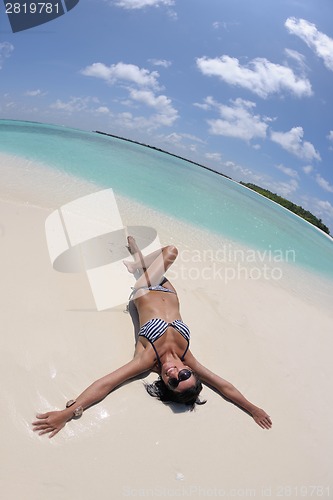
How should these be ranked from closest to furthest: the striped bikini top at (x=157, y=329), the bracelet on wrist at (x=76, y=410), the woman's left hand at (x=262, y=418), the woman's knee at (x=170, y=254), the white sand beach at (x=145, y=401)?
the white sand beach at (x=145, y=401), the bracelet on wrist at (x=76, y=410), the woman's left hand at (x=262, y=418), the striped bikini top at (x=157, y=329), the woman's knee at (x=170, y=254)

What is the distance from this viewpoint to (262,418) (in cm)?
294

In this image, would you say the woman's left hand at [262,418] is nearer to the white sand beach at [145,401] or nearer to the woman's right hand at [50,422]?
the white sand beach at [145,401]

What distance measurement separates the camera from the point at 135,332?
11.5 ft

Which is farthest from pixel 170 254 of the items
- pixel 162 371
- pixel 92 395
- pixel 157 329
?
pixel 92 395

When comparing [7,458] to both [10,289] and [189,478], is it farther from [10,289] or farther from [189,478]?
[10,289]

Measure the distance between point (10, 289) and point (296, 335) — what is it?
383 centimetres

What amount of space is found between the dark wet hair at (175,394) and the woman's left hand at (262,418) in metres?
0.50

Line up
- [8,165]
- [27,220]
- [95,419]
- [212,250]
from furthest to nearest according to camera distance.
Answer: [8,165] < [212,250] < [27,220] < [95,419]

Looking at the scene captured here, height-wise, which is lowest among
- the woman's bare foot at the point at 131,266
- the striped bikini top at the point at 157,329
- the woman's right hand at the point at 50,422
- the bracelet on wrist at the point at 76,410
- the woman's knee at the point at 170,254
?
the woman's bare foot at the point at 131,266

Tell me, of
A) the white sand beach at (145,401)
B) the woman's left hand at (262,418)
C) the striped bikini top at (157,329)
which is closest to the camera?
the white sand beach at (145,401)

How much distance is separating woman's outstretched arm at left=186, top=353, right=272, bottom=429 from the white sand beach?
0.24ft

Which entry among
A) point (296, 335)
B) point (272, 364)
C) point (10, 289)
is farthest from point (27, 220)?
point (296, 335)

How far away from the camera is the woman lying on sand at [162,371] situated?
245 cm

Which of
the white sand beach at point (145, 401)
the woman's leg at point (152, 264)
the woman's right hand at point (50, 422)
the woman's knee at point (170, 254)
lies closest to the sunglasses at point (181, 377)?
the white sand beach at point (145, 401)
